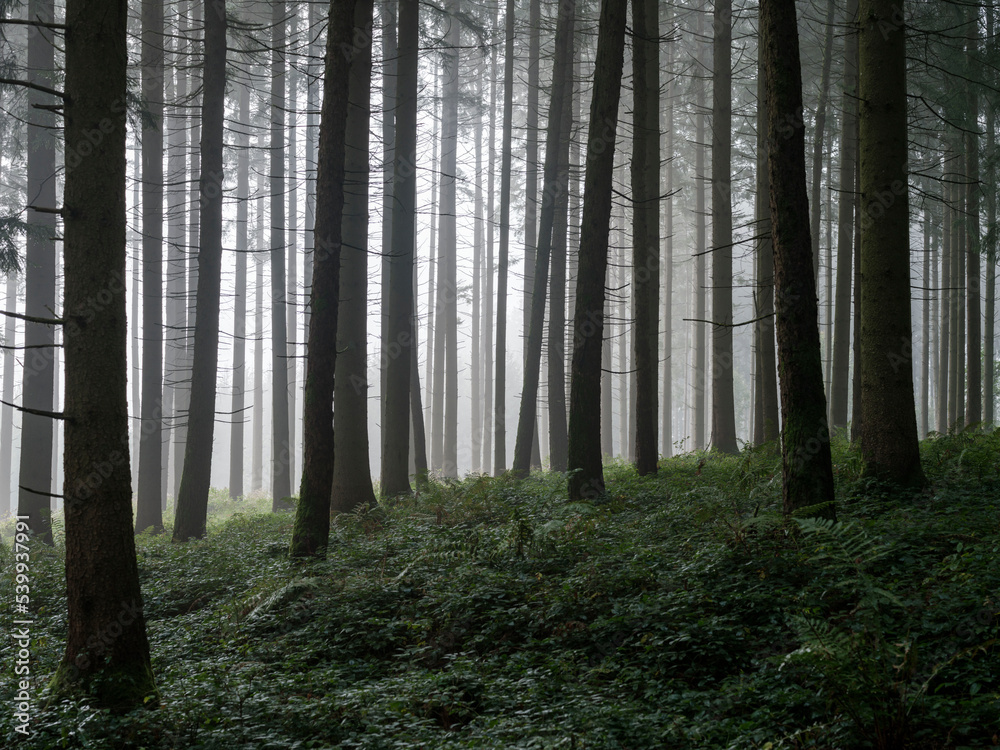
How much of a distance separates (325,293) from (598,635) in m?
5.39

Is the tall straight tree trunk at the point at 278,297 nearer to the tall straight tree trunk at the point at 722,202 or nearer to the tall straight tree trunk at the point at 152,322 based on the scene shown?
the tall straight tree trunk at the point at 152,322

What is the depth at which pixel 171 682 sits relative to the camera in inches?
198

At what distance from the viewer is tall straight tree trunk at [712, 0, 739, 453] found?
15375mm

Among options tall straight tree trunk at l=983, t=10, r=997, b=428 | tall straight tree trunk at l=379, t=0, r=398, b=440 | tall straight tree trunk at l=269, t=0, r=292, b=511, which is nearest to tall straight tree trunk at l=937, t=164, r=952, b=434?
tall straight tree trunk at l=983, t=10, r=997, b=428

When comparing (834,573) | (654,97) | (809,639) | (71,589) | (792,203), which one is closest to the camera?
(809,639)

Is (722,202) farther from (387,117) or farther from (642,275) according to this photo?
(387,117)

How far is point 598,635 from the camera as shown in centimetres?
534

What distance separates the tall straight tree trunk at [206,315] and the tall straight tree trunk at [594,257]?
6711 mm

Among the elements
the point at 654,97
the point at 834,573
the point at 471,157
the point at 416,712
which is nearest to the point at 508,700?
the point at 416,712

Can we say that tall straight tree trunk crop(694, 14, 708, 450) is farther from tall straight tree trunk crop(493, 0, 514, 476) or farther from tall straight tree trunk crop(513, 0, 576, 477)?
tall straight tree trunk crop(513, 0, 576, 477)

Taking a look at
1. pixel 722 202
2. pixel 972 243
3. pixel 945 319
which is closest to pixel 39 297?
A: pixel 722 202

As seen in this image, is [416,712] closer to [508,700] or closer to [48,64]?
[508,700]

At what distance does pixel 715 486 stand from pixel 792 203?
4533 mm

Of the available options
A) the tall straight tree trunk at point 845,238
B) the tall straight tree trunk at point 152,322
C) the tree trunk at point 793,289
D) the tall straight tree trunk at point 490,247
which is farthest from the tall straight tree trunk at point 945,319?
the tall straight tree trunk at point 152,322
